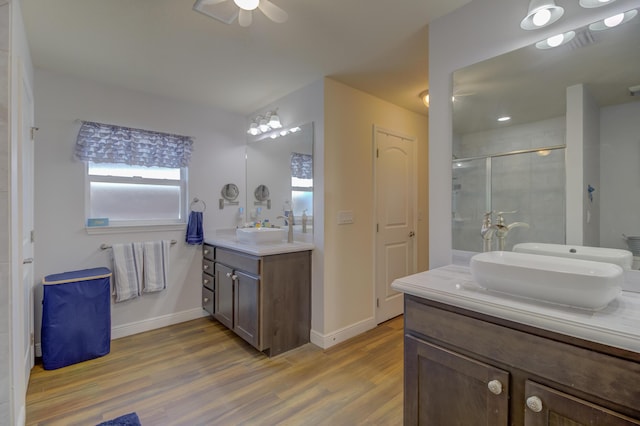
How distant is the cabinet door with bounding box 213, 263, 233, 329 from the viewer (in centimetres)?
274

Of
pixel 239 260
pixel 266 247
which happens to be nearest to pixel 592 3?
pixel 266 247

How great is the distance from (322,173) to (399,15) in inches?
49.8

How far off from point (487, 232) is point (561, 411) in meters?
0.81

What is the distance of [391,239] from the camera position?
3152mm

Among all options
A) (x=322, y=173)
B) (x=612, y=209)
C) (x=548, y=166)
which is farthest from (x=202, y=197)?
(x=612, y=209)

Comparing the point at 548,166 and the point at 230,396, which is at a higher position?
the point at 548,166

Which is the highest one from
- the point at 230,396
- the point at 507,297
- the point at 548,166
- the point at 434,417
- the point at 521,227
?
the point at 548,166

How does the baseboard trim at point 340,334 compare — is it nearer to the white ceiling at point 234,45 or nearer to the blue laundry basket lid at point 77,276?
the blue laundry basket lid at point 77,276

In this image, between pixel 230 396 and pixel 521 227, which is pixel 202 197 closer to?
pixel 230 396

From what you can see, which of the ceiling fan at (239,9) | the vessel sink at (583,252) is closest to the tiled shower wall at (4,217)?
the ceiling fan at (239,9)

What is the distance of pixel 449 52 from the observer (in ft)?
5.60

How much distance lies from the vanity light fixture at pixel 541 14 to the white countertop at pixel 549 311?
3.89 feet

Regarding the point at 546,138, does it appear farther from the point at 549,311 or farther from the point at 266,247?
the point at 266,247

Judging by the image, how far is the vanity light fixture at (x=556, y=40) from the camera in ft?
4.27
